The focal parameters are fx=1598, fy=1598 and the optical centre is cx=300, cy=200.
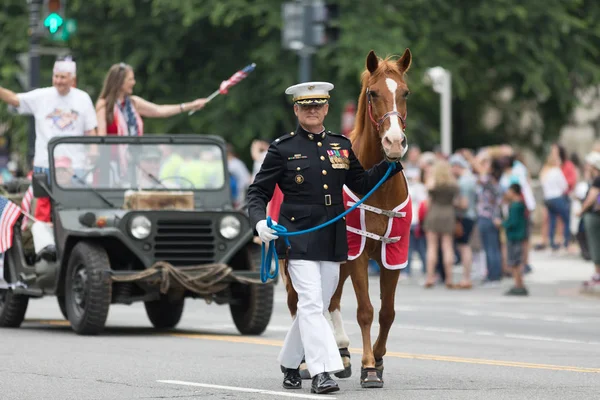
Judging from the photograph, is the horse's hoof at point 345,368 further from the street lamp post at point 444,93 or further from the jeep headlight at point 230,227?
the street lamp post at point 444,93

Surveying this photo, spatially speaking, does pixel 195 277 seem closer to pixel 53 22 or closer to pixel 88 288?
pixel 88 288

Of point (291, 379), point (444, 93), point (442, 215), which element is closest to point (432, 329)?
point (291, 379)

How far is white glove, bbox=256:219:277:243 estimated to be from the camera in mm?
10039

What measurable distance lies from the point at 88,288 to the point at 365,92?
4.41 m

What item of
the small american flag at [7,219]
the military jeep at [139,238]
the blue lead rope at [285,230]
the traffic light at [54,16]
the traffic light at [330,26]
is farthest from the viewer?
the traffic light at [330,26]

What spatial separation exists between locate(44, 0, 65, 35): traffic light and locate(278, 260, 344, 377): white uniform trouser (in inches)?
534

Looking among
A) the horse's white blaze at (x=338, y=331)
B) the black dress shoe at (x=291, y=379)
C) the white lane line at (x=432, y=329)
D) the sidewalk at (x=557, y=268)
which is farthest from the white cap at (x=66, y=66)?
the sidewalk at (x=557, y=268)

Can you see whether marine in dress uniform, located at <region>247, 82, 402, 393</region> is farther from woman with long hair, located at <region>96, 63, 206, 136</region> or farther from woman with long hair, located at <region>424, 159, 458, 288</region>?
woman with long hair, located at <region>424, 159, 458, 288</region>

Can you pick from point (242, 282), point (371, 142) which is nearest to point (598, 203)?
point (242, 282)

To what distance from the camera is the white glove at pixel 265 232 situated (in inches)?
395

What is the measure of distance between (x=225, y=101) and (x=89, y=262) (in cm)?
1974

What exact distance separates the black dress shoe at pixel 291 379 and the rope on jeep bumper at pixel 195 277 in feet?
13.5

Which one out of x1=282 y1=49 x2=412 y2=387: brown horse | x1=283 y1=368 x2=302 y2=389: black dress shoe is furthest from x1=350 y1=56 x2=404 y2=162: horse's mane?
x1=283 y1=368 x2=302 y2=389: black dress shoe

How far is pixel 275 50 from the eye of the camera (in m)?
33.1
